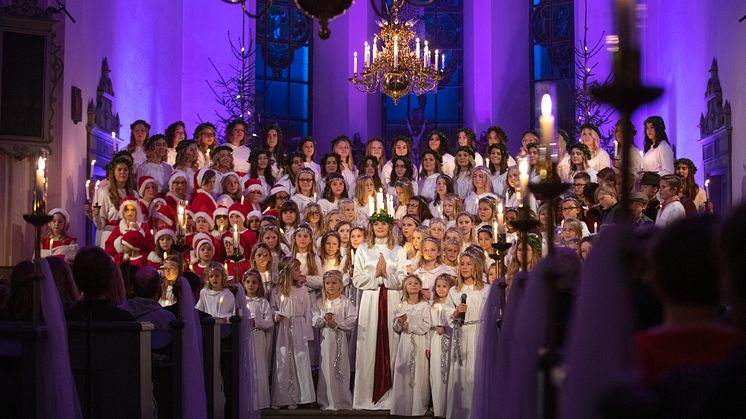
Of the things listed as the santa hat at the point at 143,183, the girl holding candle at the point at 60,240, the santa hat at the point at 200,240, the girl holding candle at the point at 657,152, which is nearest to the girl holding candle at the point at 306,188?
the santa hat at the point at 143,183

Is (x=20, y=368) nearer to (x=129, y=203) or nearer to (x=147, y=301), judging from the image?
(x=147, y=301)

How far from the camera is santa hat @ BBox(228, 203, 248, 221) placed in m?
12.3

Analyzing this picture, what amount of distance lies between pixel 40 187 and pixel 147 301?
2279 millimetres

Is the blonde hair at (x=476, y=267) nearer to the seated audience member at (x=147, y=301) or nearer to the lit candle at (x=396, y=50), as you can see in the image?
the seated audience member at (x=147, y=301)

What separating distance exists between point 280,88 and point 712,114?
10.1 metres

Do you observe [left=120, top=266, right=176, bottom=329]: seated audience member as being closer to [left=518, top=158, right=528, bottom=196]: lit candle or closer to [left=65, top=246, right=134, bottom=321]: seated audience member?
[left=65, top=246, right=134, bottom=321]: seated audience member

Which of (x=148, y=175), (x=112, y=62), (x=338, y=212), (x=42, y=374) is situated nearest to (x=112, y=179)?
(x=148, y=175)

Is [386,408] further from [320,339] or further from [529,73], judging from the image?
[529,73]

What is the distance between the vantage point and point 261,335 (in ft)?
34.1

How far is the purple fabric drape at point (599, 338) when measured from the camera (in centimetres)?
224

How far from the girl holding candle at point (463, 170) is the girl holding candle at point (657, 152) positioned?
2.31 meters

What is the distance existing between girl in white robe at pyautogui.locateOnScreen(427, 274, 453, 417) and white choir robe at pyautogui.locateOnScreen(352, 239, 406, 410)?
0.61 meters

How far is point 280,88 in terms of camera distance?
22.1 metres

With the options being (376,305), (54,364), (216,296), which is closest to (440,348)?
(376,305)
